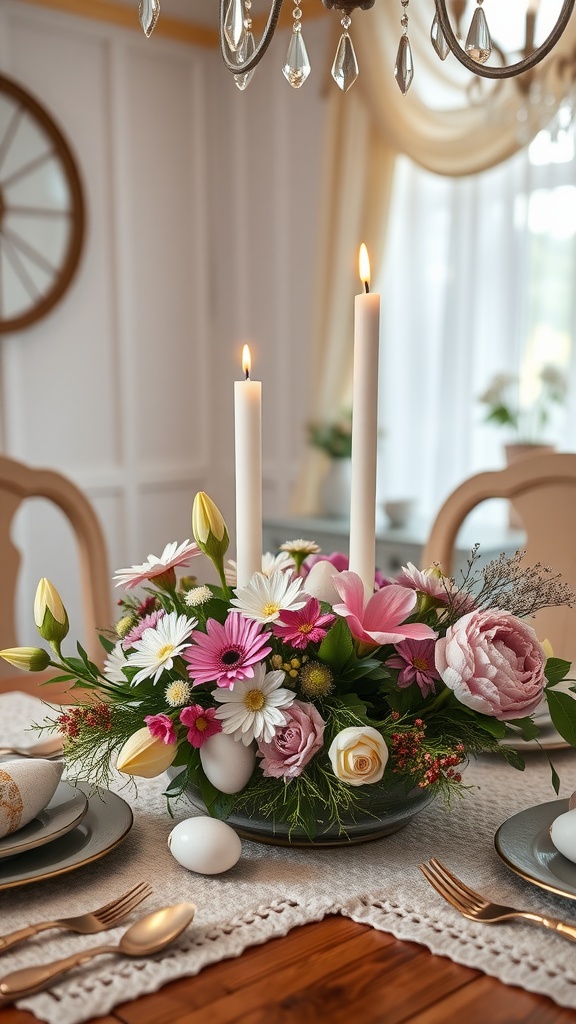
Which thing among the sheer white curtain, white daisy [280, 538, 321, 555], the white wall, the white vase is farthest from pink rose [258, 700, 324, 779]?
the white wall

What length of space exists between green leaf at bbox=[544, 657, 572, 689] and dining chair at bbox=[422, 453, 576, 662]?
2.29 ft

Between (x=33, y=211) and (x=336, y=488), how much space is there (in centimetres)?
138

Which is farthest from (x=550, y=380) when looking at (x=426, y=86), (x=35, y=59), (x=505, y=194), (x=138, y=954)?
(x=138, y=954)

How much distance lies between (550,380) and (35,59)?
6.65 ft

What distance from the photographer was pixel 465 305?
330 cm

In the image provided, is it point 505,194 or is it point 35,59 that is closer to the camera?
point 505,194

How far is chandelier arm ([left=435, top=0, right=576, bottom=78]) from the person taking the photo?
0.91 metres

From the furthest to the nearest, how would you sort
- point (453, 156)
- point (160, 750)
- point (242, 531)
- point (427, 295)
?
point (427, 295)
point (453, 156)
point (242, 531)
point (160, 750)

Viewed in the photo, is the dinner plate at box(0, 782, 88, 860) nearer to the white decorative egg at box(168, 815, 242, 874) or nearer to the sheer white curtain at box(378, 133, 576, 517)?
the white decorative egg at box(168, 815, 242, 874)

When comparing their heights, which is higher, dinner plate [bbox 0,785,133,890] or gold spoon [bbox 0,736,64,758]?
dinner plate [bbox 0,785,133,890]

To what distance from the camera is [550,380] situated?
9.69ft

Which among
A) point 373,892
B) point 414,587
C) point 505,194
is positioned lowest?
point 373,892

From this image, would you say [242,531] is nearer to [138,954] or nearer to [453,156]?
[138,954]

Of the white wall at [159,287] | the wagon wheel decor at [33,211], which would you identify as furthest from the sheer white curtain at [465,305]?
the wagon wheel decor at [33,211]
